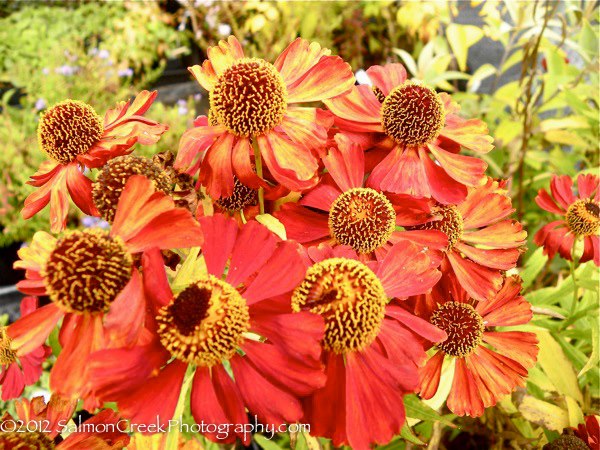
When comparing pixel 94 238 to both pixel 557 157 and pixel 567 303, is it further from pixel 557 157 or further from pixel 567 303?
pixel 557 157

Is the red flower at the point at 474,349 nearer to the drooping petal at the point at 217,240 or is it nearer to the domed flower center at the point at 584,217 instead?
the drooping petal at the point at 217,240

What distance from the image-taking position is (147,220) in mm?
378

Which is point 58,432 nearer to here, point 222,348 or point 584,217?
point 222,348

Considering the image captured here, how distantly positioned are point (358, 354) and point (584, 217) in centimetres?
64

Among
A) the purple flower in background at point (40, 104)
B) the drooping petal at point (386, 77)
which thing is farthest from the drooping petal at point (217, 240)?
the purple flower in background at point (40, 104)

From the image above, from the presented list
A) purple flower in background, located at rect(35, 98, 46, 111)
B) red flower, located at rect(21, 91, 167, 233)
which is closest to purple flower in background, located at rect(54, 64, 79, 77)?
purple flower in background, located at rect(35, 98, 46, 111)

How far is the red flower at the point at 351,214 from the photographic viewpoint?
51cm

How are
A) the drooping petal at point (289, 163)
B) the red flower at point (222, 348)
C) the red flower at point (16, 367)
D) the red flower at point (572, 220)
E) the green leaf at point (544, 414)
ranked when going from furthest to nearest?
the red flower at point (572, 220) < the green leaf at point (544, 414) < the red flower at point (16, 367) < the drooping petal at point (289, 163) < the red flower at point (222, 348)

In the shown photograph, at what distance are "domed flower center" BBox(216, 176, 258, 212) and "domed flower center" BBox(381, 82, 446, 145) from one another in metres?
0.19

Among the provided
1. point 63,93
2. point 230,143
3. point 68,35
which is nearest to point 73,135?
point 230,143

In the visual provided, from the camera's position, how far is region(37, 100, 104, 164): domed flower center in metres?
0.58

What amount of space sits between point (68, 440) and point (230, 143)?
1.07 ft

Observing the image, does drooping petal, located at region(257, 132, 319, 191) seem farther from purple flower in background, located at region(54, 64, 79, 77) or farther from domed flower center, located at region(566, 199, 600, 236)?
purple flower in background, located at region(54, 64, 79, 77)

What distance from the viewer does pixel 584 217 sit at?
0.85 metres
